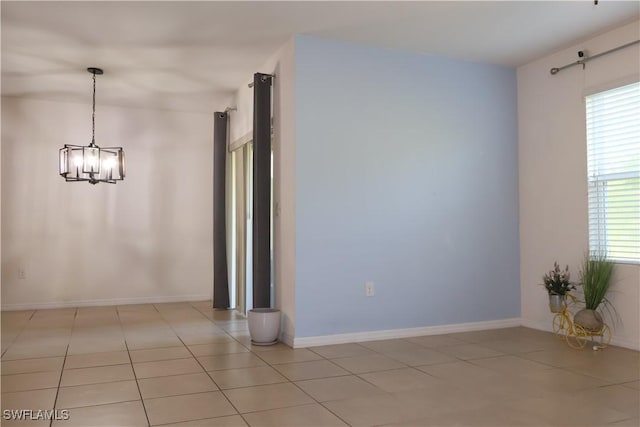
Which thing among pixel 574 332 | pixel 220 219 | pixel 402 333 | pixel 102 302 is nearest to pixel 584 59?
pixel 574 332

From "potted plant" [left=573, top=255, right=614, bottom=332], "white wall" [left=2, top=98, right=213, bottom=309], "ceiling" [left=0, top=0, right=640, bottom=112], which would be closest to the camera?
"ceiling" [left=0, top=0, right=640, bottom=112]

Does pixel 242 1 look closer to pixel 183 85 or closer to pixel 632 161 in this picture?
pixel 183 85

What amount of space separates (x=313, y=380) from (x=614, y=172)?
2912mm

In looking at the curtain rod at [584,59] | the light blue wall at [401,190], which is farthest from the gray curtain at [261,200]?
the curtain rod at [584,59]

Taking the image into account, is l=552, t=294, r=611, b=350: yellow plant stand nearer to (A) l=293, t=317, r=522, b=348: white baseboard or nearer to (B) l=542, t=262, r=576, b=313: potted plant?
(B) l=542, t=262, r=576, b=313: potted plant

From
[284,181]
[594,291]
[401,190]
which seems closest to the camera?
[594,291]

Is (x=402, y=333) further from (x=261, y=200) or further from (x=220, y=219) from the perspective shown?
(x=220, y=219)

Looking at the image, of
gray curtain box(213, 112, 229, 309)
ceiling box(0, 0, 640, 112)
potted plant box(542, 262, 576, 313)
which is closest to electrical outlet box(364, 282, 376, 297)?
potted plant box(542, 262, 576, 313)

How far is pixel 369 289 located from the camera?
14.3 ft

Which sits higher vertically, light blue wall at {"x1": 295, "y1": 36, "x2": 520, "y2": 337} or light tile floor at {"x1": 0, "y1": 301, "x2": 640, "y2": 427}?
light blue wall at {"x1": 295, "y1": 36, "x2": 520, "y2": 337}

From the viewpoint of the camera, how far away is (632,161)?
13.1 feet

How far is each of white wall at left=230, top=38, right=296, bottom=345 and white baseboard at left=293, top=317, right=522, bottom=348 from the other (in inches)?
7.3

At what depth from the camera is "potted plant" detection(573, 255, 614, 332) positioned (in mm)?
3928

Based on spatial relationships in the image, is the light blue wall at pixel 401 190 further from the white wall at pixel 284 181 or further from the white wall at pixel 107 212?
the white wall at pixel 107 212
